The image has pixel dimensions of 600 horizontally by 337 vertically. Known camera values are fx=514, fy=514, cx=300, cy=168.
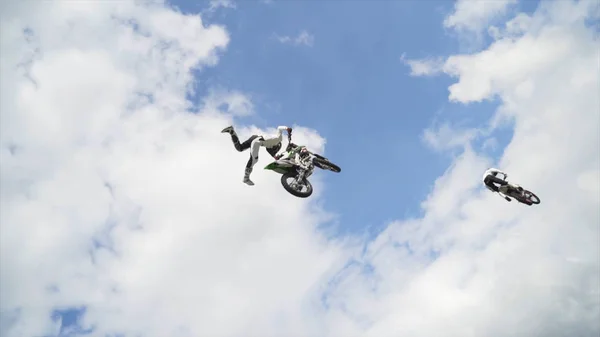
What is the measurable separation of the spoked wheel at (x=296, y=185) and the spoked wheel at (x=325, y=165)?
130 cm

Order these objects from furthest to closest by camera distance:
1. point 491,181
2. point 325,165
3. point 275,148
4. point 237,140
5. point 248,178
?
point 325,165 → point 275,148 → point 491,181 → point 248,178 → point 237,140

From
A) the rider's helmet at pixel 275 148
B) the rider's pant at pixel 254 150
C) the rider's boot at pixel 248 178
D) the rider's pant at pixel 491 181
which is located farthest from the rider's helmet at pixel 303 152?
the rider's pant at pixel 491 181

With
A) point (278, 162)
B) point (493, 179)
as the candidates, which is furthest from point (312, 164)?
point (493, 179)

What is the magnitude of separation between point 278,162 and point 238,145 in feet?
6.77

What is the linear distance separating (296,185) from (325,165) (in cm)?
234

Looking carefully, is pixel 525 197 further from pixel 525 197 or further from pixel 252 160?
pixel 252 160

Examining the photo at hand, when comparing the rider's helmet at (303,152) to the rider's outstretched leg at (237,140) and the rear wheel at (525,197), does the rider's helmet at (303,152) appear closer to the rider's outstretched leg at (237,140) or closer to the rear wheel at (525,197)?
the rider's outstretched leg at (237,140)

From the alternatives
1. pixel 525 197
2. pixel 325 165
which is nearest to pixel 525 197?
pixel 525 197

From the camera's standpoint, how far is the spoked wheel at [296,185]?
2352 centimetres

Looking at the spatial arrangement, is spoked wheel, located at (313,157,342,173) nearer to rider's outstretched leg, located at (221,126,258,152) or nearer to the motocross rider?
the motocross rider

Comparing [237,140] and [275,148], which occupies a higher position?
[275,148]

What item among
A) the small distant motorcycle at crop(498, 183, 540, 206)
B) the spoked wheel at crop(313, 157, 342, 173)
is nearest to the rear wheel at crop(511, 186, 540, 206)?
the small distant motorcycle at crop(498, 183, 540, 206)

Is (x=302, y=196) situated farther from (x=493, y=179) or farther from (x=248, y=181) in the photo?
(x=493, y=179)

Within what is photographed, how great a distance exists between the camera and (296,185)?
955 inches
